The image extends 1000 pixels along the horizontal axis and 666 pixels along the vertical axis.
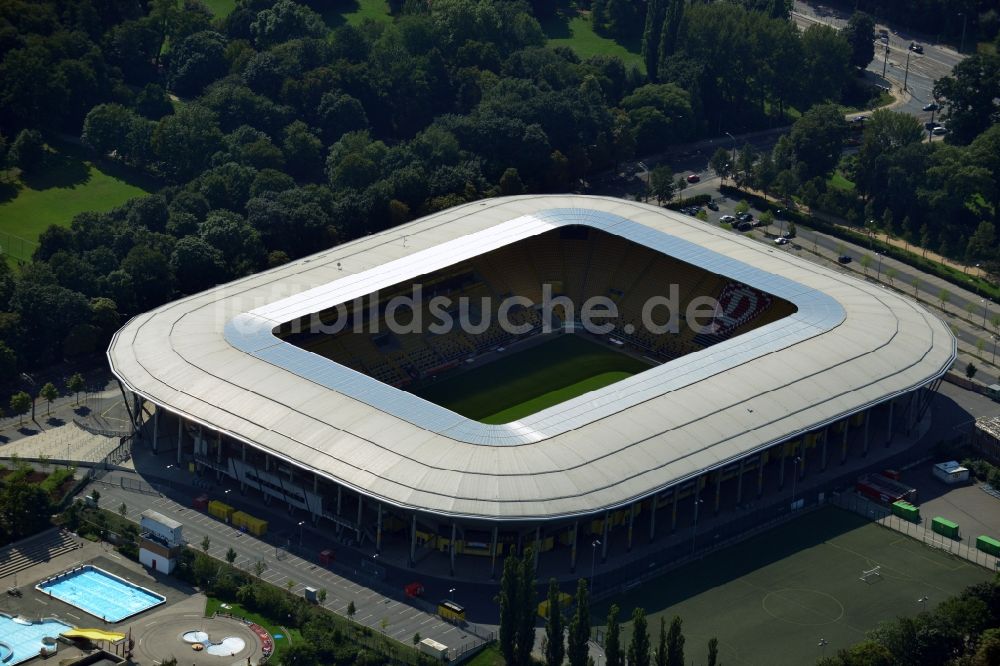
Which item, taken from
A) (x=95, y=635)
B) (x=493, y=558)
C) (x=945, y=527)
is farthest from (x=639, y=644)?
(x=95, y=635)

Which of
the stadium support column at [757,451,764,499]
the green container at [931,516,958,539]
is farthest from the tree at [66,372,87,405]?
the green container at [931,516,958,539]

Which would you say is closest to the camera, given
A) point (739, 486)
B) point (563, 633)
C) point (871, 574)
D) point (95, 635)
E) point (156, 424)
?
point (563, 633)

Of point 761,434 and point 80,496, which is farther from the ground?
point 761,434

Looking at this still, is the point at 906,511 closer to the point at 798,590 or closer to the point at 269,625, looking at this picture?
the point at 798,590

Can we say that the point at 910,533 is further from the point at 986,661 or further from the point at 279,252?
the point at 279,252

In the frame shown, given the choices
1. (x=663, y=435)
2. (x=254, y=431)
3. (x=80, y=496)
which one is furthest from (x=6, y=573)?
(x=663, y=435)
